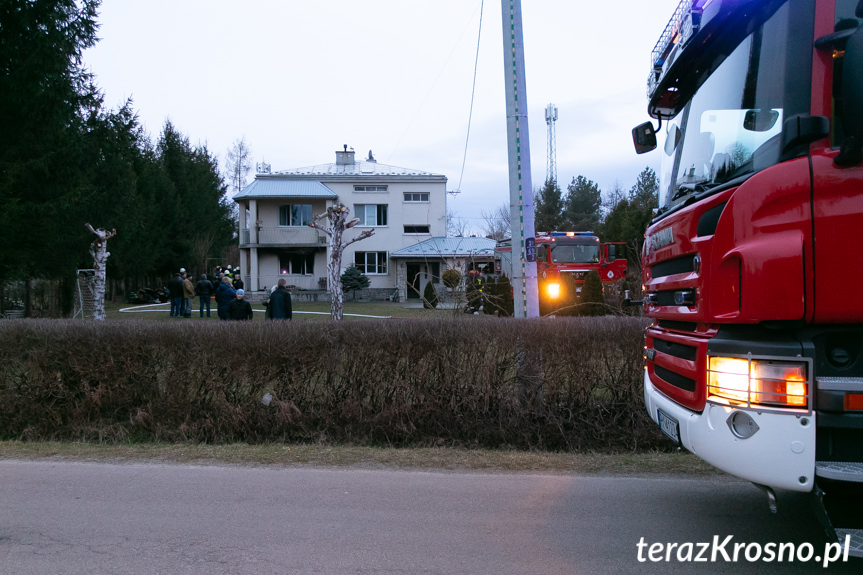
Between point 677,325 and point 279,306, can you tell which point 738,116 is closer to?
point 677,325

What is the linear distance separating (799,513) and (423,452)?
3489mm

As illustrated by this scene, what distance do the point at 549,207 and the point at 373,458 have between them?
46.5 metres

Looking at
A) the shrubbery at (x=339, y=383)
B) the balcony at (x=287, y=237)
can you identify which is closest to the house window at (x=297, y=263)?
the balcony at (x=287, y=237)

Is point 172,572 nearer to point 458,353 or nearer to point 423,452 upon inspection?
point 423,452

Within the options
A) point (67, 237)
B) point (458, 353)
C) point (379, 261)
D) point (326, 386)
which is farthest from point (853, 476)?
point (379, 261)

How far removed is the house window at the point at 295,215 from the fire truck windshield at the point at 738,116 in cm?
3462

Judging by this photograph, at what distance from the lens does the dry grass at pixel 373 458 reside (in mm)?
6062

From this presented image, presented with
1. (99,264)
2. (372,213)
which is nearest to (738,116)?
(99,264)

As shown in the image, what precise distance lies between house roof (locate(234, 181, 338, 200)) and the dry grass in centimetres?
3013

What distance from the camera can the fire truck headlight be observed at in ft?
10.4

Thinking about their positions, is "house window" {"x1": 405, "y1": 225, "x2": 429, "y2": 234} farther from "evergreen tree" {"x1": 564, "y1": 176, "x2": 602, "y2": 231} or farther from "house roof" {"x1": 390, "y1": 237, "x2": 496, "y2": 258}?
"evergreen tree" {"x1": 564, "y1": 176, "x2": 602, "y2": 231}

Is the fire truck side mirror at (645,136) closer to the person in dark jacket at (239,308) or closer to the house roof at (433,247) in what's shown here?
the person in dark jacket at (239,308)

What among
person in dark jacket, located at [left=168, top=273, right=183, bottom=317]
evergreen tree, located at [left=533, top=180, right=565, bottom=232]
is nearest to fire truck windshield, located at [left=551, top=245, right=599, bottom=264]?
person in dark jacket, located at [left=168, top=273, right=183, bottom=317]

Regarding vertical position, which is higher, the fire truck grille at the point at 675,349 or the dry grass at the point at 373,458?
the fire truck grille at the point at 675,349
